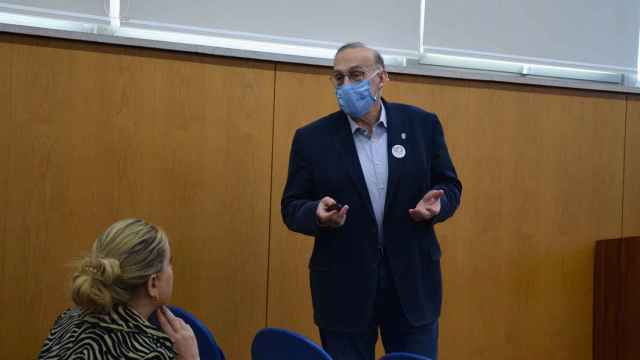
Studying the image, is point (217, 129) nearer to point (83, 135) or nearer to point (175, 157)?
point (175, 157)

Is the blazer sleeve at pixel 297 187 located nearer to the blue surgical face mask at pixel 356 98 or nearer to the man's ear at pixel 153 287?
the blue surgical face mask at pixel 356 98

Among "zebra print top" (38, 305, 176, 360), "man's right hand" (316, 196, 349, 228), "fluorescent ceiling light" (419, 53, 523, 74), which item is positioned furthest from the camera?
"fluorescent ceiling light" (419, 53, 523, 74)

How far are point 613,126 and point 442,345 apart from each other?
5.27 feet

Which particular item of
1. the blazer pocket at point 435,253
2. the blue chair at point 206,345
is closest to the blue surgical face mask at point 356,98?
the blazer pocket at point 435,253

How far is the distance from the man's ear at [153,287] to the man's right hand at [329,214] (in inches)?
26.9

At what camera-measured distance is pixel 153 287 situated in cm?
181

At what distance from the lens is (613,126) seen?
167 inches

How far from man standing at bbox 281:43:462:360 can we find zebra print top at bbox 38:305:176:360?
84 cm

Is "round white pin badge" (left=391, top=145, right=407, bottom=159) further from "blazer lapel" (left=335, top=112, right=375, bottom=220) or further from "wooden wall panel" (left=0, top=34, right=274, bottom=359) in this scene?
"wooden wall panel" (left=0, top=34, right=274, bottom=359)

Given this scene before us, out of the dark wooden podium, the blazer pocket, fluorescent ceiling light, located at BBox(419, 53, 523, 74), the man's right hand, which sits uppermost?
fluorescent ceiling light, located at BBox(419, 53, 523, 74)

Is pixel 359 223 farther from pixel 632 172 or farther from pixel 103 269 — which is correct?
pixel 632 172

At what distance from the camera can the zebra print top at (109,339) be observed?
1.64 m

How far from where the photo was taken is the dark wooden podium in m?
3.96

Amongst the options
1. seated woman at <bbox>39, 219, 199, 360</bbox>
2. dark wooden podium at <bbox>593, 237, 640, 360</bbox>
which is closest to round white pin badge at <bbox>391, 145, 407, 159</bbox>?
seated woman at <bbox>39, 219, 199, 360</bbox>
